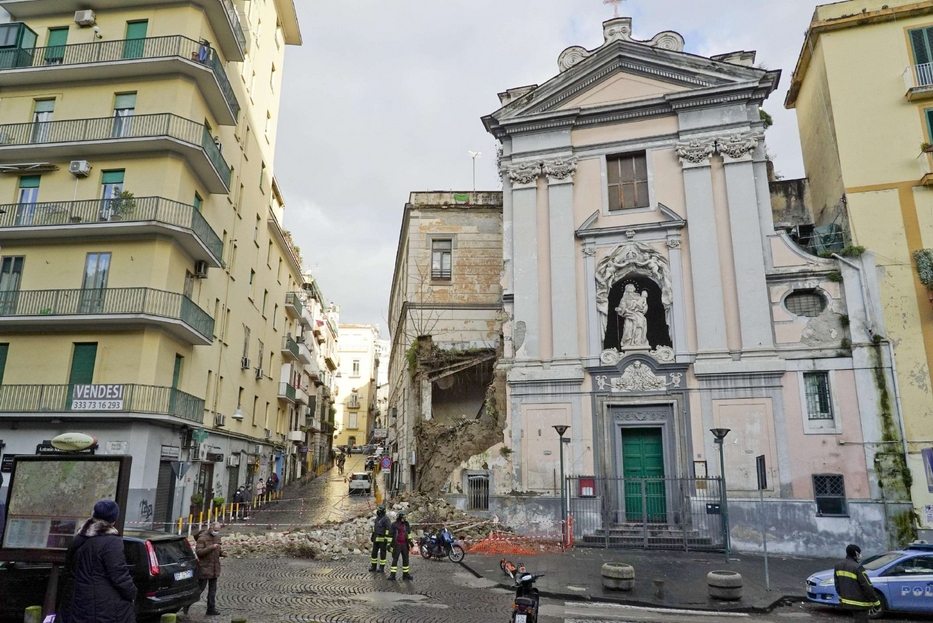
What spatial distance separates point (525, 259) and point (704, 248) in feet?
18.8

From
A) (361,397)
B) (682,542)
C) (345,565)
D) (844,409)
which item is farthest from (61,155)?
(361,397)

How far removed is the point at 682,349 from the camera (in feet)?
66.6

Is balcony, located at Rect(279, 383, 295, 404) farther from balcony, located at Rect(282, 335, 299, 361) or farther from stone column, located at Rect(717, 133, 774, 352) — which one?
stone column, located at Rect(717, 133, 774, 352)

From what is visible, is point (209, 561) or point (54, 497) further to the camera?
point (209, 561)

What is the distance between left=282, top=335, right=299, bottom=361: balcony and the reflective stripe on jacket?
112 ft

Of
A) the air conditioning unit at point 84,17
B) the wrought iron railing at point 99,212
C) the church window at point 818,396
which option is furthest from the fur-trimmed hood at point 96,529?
the air conditioning unit at point 84,17

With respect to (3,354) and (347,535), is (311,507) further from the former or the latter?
(3,354)

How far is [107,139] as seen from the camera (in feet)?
72.2

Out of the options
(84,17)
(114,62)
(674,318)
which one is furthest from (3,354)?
(674,318)

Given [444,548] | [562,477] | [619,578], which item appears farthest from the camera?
[562,477]

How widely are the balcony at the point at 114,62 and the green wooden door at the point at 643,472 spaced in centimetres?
1899

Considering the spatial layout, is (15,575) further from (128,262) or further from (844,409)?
(844,409)

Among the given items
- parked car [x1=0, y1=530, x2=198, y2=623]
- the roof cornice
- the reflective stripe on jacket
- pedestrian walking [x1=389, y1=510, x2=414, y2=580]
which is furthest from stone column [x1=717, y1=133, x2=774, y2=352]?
parked car [x1=0, y1=530, x2=198, y2=623]

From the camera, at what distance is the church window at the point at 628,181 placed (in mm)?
22094
